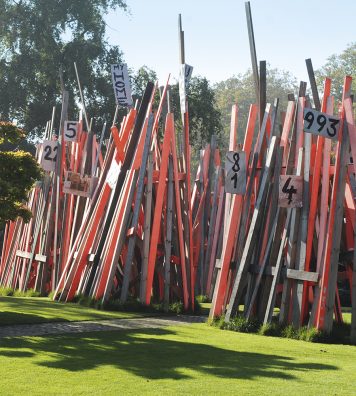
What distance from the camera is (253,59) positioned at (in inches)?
532

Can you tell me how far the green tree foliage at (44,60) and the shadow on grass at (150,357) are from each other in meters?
Result: 28.9

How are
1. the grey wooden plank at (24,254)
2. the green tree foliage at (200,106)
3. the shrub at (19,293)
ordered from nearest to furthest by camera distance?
the shrub at (19,293) → the grey wooden plank at (24,254) → the green tree foliage at (200,106)

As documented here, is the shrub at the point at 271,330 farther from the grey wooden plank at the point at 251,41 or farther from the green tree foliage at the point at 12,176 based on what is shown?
the green tree foliage at the point at 12,176

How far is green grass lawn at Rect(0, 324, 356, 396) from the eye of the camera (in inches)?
289

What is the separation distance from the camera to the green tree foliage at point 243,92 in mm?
75000

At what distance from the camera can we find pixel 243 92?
77812 millimetres

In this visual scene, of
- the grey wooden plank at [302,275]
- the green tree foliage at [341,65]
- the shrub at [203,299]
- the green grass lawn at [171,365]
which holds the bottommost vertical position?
the green grass lawn at [171,365]

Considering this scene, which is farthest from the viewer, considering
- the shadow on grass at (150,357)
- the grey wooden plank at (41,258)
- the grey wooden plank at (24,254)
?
the grey wooden plank at (24,254)

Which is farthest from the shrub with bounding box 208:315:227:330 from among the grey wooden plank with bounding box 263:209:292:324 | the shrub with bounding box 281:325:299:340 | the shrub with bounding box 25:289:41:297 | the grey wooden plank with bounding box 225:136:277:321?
the shrub with bounding box 25:289:41:297

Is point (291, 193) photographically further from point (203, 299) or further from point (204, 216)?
point (204, 216)

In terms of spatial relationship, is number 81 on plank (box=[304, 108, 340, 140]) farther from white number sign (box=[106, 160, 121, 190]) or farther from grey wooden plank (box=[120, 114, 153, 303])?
white number sign (box=[106, 160, 121, 190])

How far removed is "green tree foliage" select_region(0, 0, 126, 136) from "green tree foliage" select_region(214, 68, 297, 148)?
3070 cm

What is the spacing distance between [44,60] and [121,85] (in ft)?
71.2

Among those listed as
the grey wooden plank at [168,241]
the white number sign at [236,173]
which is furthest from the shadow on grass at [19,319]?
the white number sign at [236,173]
